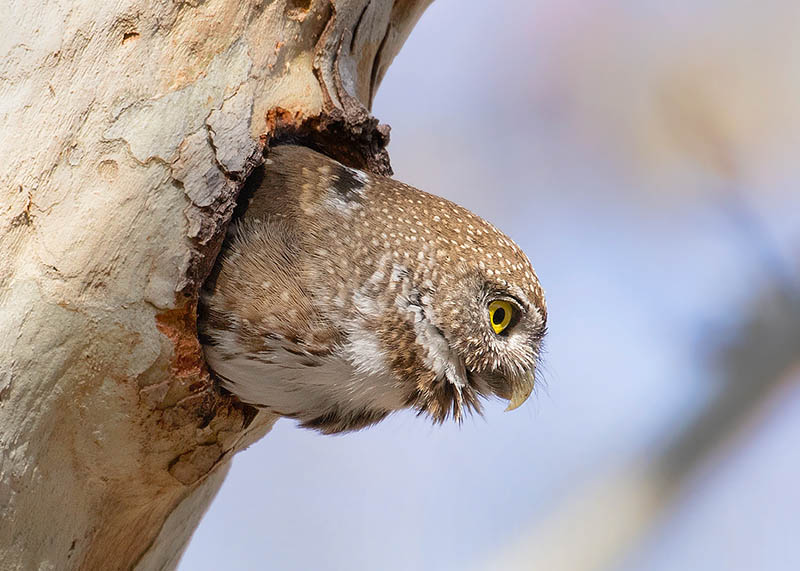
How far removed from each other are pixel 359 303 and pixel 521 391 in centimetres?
55

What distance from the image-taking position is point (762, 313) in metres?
4.00

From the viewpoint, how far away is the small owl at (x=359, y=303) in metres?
1.93

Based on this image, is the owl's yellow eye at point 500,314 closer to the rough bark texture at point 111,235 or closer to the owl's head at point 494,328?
the owl's head at point 494,328

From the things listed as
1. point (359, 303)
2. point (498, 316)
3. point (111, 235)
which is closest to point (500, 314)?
point (498, 316)

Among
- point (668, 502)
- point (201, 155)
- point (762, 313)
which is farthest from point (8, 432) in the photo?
point (762, 313)

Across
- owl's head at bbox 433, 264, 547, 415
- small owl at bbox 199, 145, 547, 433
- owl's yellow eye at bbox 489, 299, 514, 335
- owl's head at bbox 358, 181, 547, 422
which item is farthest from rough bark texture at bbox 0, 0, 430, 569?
owl's yellow eye at bbox 489, 299, 514, 335

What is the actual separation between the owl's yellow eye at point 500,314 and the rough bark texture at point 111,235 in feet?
2.28

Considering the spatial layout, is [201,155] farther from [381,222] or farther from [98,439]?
[98,439]

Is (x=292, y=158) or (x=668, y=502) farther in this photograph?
(x=668, y=502)

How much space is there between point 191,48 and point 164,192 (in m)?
0.34

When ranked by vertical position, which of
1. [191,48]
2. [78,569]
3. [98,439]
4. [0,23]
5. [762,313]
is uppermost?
[762,313]

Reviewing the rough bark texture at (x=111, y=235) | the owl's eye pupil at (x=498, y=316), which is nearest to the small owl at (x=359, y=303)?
the owl's eye pupil at (x=498, y=316)

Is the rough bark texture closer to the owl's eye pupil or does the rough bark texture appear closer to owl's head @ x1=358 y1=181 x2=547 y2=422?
owl's head @ x1=358 y1=181 x2=547 y2=422

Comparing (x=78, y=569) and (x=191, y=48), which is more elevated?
(x=191, y=48)
